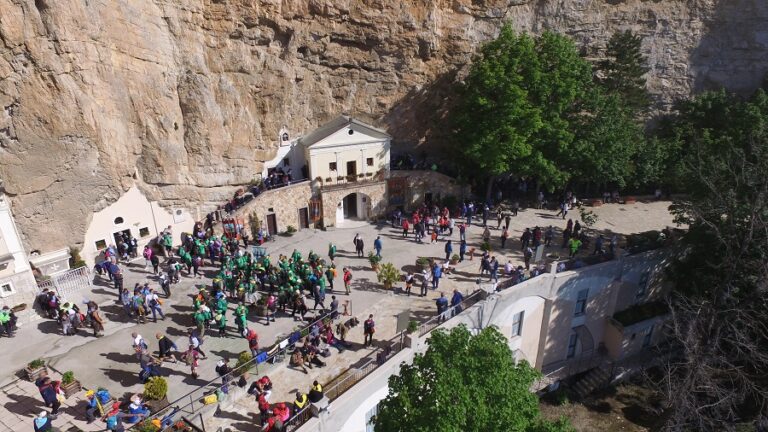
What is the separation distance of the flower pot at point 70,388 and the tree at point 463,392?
414 inches

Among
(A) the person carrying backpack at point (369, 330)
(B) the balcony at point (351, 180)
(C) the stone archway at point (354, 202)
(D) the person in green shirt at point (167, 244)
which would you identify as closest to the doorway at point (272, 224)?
(C) the stone archway at point (354, 202)

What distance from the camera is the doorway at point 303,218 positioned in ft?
98.1

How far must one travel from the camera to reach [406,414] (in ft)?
41.6

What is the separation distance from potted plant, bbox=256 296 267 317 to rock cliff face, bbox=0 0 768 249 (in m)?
9.97

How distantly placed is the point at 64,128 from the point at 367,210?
16661 mm

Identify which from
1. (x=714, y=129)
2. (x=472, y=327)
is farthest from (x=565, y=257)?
(x=714, y=129)

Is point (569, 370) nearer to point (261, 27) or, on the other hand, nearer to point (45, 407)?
point (45, 407)

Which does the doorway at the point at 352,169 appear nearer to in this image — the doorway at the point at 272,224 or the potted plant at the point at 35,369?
the doorway at the point at 272,224

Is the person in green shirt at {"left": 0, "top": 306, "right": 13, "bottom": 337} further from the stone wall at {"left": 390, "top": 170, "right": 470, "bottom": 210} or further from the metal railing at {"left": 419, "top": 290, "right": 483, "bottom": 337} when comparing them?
the stone wall at {"left": 390, "top": 170, "right": 470, "bottom": 210}

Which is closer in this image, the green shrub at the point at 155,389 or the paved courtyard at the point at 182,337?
the green shrub at the point at 155,389

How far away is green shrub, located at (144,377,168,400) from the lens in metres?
15.1

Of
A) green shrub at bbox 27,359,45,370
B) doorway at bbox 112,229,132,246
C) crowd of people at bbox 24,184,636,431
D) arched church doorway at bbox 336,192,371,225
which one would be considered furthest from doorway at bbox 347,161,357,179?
green shrub at bbox 27,359,45,370

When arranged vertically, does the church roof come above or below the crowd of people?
above

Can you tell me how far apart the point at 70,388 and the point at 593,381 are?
→ 24242mm
